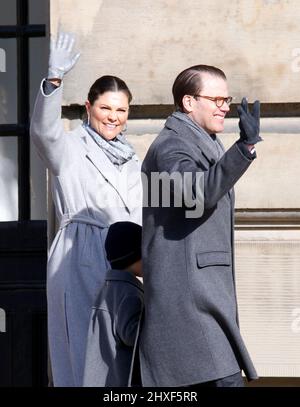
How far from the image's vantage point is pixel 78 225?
633 cm

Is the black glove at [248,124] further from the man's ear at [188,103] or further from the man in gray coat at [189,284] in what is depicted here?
the man's ear at [188,103]

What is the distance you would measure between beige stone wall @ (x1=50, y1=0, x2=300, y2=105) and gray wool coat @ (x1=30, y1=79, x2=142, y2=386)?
0.85 m

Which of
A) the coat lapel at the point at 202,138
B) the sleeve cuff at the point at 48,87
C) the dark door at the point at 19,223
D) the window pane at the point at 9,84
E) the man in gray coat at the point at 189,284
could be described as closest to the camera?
the man in gray coat at the point at 189,284

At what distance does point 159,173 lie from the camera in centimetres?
542

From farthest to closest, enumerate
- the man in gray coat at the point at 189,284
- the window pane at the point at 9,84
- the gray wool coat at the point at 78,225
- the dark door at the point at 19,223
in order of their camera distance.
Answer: the window pane at the point at 9,84 → the dark door at the point at 19,223 → the gray wool coat at the point at 78,225 → the man in gray coat at the point at 189,284

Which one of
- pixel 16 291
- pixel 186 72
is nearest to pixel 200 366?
pixel 186 72

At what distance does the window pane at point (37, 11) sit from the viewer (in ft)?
26.4

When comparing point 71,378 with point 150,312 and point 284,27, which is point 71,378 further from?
point 284,27

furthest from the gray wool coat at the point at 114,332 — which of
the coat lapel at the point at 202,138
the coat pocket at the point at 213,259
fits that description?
the coat lapel at the point at 202,138

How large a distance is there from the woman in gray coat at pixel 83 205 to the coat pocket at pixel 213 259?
97 centimetres

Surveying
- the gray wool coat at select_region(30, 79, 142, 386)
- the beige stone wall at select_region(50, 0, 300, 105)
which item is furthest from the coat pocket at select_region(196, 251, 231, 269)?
the beige stone wall at select_region(50, 0, 300, 105)

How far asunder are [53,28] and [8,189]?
126 cm

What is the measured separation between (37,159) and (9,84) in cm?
43

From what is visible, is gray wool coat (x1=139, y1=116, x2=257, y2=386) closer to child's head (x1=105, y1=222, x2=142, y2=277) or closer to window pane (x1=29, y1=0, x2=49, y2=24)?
child's head (x1=105, y1=222, x2=142, y2=277)
